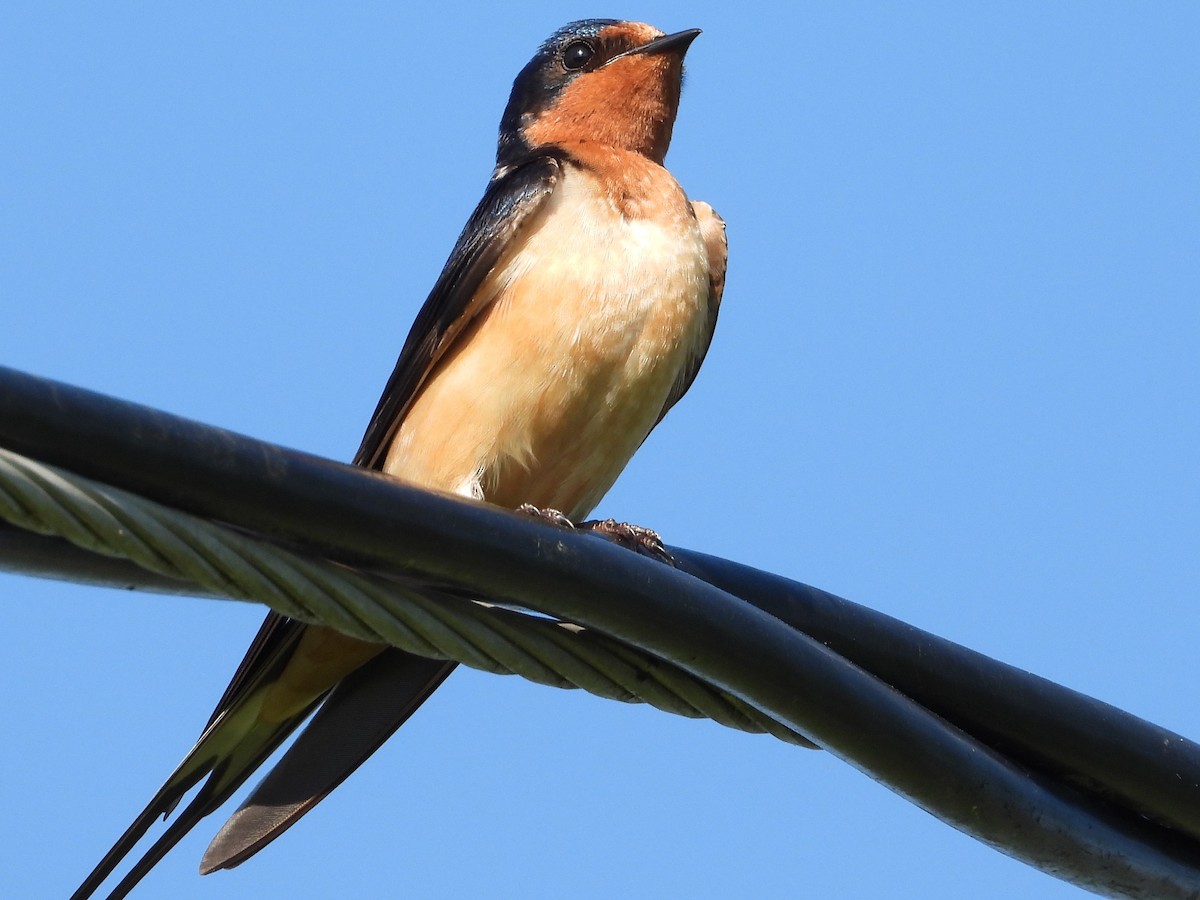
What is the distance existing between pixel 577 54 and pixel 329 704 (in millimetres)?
2703

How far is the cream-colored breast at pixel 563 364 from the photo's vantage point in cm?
436

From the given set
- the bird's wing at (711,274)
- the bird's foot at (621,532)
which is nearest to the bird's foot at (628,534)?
the bird's foot at (621,532)

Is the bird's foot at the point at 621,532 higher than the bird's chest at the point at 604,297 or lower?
lower

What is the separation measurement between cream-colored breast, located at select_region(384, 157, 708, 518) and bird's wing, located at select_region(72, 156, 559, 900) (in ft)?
0.20

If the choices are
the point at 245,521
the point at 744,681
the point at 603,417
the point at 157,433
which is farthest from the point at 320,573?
the point at 603,417

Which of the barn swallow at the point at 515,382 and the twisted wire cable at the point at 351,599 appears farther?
the barn swallow at the point at 515,382

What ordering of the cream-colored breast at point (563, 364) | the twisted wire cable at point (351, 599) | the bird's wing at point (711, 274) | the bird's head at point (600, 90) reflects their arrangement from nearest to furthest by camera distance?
the twisted wire cable at point (351, 599), the cream-colored breast at point (563, 364), the bird's wing at point (711, 274), the bird's head at point (600, 90)

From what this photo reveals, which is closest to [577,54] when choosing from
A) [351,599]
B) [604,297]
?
[604,297]

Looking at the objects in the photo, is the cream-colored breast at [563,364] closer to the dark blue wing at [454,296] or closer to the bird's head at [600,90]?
the dark blue wing at [454,296]

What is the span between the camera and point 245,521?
2.11 metres

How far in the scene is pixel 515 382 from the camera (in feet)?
14.4

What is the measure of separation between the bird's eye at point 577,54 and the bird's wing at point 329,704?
1.02 m

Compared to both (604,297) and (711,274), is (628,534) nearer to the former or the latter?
(604,297)

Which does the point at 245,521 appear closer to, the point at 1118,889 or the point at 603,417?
the point at 1118,889
